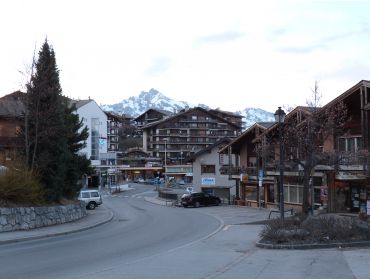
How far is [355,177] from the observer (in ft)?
113

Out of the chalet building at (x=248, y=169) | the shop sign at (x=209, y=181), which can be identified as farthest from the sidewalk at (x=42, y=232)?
the shop sign at (x=209, y=181)

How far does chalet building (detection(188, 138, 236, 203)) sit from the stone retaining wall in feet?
107

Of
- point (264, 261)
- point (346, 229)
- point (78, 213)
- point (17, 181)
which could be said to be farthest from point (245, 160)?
point (264, 261)

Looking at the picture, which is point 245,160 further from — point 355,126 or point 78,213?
point 78,213

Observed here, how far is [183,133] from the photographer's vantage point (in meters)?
150

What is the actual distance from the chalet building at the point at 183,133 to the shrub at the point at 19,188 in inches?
4567

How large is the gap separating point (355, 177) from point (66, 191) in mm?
20001

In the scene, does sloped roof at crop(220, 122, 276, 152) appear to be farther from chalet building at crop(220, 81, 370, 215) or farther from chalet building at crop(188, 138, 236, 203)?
chalet building at crop(188, 138, 236, 203)

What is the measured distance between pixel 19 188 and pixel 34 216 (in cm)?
176

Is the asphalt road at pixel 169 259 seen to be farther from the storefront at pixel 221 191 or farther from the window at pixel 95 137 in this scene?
the window at pixel 95 137

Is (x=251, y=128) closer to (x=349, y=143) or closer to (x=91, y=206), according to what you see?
(x=349, y=143)


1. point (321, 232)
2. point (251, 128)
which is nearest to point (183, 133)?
point (251, 128)

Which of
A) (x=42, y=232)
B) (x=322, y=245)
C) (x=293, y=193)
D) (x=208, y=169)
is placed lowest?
(x=42, y=232)

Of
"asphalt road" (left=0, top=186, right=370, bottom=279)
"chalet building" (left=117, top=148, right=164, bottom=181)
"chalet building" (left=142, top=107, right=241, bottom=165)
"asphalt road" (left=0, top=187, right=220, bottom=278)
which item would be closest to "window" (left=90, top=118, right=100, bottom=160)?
"chalet building" (left=117, top=148, right=164, bottom=181)
